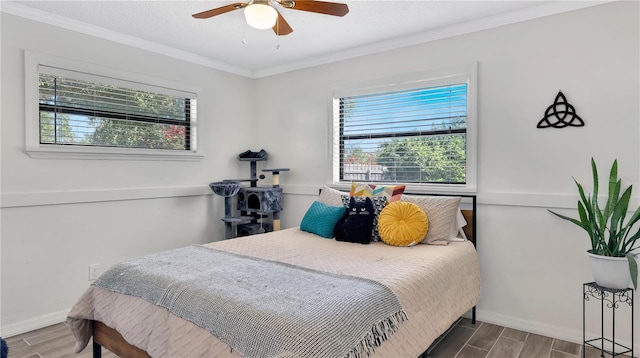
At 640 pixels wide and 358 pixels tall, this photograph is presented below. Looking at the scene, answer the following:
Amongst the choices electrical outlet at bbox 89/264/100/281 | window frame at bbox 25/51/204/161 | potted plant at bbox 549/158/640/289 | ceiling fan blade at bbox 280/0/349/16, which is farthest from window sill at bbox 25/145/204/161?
potted plant at bbox 549/158/640/289

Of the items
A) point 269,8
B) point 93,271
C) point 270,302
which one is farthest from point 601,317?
point 93,271

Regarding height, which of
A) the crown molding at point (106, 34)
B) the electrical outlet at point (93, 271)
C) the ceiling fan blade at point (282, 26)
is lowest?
the electrical outlet at point (93, 271)

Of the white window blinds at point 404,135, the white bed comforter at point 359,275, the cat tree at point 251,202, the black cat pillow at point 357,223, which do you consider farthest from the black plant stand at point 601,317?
the cat tree at point 251,202

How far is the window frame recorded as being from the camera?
9.08 feet

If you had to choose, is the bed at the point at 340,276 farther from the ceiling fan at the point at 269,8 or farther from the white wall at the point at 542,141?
the ceiling fan at the point at 269,8

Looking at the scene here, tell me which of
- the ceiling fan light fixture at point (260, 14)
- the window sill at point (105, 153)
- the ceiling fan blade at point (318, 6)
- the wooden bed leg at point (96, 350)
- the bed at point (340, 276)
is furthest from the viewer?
the window sill at point (105, 153)

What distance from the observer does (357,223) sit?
9.46 ft

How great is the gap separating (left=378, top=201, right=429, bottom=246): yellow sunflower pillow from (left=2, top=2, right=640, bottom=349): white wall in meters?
0.61

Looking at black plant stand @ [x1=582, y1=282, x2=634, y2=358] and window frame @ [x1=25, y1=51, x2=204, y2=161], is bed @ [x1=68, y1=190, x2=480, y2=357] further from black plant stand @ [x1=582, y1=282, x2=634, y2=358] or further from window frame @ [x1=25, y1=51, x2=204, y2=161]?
window frame @ [x1=25, y1=51, x2=204, y2=161]

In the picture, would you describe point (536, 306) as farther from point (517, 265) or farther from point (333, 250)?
point (333, 250)

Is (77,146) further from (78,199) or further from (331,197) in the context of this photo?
(331,197)

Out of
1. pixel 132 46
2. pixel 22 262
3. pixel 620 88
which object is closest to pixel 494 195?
pixel 620 88

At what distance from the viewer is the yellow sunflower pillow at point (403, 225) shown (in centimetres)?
271

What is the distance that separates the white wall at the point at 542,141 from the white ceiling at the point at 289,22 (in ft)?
0.43
